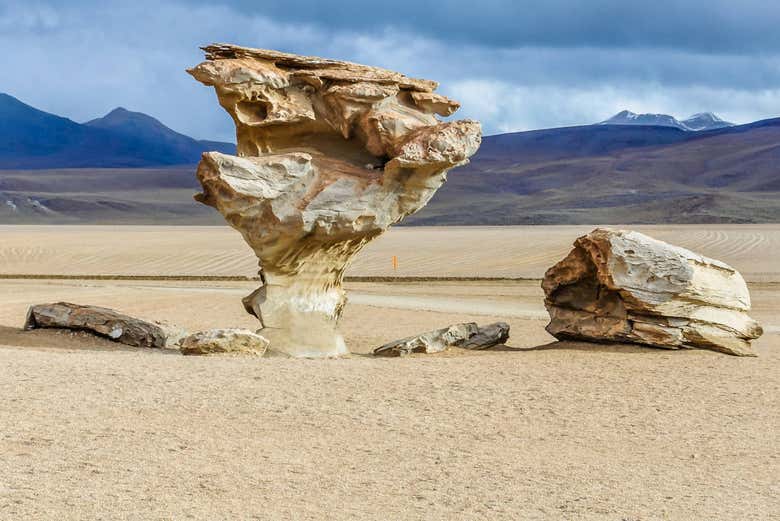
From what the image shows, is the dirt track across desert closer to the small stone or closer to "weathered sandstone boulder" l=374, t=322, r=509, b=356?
"weathered sandstone boulder" l=374, t=322, r=509, b=356

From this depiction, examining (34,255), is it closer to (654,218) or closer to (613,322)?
(613,322)

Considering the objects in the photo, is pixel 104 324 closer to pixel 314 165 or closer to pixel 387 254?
pixel 314 165

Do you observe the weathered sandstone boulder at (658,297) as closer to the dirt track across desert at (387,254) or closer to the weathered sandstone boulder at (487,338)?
the weathered sandstone boulder at (487,338)

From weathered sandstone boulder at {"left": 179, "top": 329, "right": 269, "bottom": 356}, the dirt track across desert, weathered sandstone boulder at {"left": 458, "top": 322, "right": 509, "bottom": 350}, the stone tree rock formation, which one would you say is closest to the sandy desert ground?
weathered sandstone boulder at {"left": 458, "top": 322, "right": 509, "bottom": 350}

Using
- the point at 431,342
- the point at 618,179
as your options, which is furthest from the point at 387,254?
the point at 618,179

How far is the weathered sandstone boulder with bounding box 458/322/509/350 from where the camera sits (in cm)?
1269

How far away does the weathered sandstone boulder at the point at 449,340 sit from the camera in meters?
12.0

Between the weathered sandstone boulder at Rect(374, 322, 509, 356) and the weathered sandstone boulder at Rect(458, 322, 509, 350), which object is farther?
the weathered sandstone boulder at Rect(458, 322, 509, 350)

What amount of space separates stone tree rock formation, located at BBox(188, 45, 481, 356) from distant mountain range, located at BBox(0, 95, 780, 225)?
47.8m

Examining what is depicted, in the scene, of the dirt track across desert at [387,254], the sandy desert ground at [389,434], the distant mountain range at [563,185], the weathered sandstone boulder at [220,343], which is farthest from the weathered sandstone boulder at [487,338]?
the distant mountain range at [563,185]

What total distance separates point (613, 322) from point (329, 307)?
11.1 ft

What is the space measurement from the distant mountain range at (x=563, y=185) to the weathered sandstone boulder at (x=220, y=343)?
49.2 m

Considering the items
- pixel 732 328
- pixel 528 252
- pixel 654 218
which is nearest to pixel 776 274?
pixel 528 252

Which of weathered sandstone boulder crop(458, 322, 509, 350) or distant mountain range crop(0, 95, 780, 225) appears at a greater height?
distant mountain range crop(0, 95, 780, 225)
